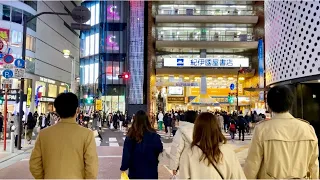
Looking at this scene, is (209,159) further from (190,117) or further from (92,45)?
(92,45)

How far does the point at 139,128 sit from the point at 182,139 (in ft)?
2.55

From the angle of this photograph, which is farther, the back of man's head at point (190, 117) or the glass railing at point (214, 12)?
the glass railing at point (214, 12)

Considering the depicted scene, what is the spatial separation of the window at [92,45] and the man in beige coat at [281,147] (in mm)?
59334

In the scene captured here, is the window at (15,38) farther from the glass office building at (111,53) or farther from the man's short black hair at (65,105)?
the man's short black hair at (65,105)

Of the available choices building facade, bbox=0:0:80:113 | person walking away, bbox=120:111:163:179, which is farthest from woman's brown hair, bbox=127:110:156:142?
building facade, bbox=0:0:80:113

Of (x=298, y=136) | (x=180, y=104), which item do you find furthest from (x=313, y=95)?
(x=180, y=104)

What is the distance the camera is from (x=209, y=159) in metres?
3.25

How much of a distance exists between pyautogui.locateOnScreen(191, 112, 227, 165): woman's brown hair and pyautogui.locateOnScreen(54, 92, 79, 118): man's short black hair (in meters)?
1.33

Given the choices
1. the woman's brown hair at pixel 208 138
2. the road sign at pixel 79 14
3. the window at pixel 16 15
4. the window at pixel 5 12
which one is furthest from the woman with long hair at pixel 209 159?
the window at pixel 16 15

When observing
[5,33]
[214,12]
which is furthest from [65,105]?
[214,12]

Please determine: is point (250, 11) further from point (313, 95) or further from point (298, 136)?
point (298, 136)

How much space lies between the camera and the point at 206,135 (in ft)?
11.2

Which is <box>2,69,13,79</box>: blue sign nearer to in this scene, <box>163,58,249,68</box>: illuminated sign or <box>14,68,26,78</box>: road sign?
<box>14,68,26,78</box>: road sign

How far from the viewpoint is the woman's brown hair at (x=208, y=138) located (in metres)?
3.28
